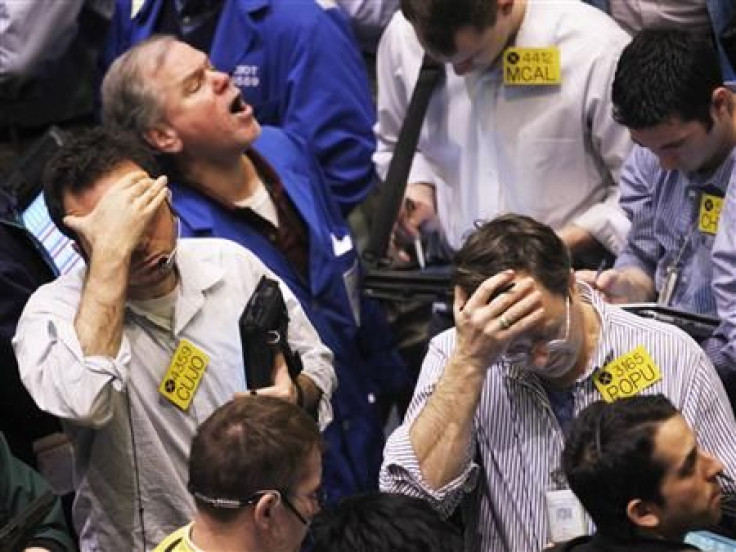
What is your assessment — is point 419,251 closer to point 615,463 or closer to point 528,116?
point 528,116

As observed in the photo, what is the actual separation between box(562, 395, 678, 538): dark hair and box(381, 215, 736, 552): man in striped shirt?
26 centimetres

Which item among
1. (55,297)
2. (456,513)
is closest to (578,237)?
(456,513)

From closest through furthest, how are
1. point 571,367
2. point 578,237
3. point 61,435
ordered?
point 571,367 < point 61,435 < point 578,237

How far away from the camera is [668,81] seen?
3.80m

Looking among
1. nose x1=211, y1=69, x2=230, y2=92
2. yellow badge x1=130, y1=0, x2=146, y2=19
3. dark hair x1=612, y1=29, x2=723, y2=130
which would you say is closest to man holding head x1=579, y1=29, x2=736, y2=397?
dark hair x1=612, y1=29, x2=723, y2=130

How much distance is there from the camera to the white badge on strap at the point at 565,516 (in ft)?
10.9

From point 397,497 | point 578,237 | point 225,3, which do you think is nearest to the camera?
point 397,497

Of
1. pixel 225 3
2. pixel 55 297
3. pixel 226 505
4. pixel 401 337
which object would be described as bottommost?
pixel 401 337

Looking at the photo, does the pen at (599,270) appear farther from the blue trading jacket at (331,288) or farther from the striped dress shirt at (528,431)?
the blue trading jacket at (331,288)

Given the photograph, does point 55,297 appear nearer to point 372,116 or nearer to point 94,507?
point 94,507

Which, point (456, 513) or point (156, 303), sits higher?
point (156, 303)

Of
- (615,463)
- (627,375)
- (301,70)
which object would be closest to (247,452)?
(615,463)

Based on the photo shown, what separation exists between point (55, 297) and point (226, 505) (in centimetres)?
78

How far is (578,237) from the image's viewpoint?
444cm
